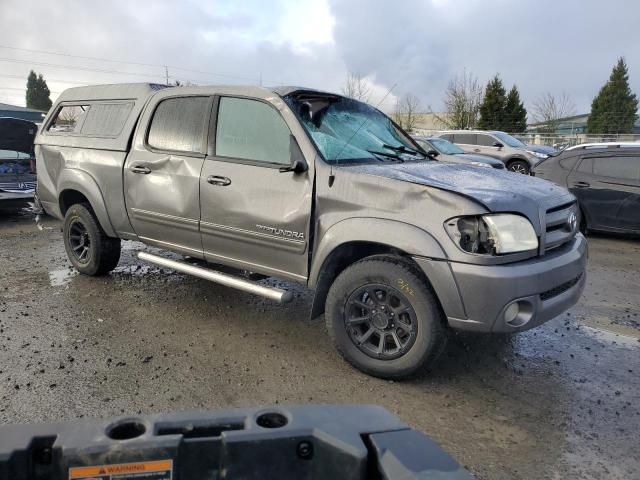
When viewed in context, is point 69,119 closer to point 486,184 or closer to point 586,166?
point 486,184

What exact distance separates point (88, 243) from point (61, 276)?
544mm

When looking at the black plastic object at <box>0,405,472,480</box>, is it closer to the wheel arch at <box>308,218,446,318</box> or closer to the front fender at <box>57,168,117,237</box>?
the wheel arch at <box>308,218,446,318</box>

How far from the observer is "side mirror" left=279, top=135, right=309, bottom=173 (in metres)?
3.68

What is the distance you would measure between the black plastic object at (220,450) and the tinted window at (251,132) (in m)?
2.61

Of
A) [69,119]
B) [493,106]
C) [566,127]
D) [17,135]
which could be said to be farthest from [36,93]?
[69,119]

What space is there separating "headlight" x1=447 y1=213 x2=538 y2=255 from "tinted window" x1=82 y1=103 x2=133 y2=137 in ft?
11.3

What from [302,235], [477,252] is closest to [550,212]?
[477,252]

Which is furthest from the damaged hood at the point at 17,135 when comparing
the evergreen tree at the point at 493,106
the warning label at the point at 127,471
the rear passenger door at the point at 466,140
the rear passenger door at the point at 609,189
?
the evergreen tree at the point at 493,106

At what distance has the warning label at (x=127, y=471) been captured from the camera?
1.36m

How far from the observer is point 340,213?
3557 mm

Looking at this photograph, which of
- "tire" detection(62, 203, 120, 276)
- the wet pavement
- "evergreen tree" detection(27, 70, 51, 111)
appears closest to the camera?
the wet pavement

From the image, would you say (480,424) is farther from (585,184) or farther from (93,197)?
(585,184)

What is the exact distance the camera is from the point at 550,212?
3459 millimetres

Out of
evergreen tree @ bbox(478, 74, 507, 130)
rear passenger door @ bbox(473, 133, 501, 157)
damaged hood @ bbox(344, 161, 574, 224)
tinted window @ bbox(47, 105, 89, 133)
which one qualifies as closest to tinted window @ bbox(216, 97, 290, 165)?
damaged hood @ bbox(344, 161, 574, 224)
